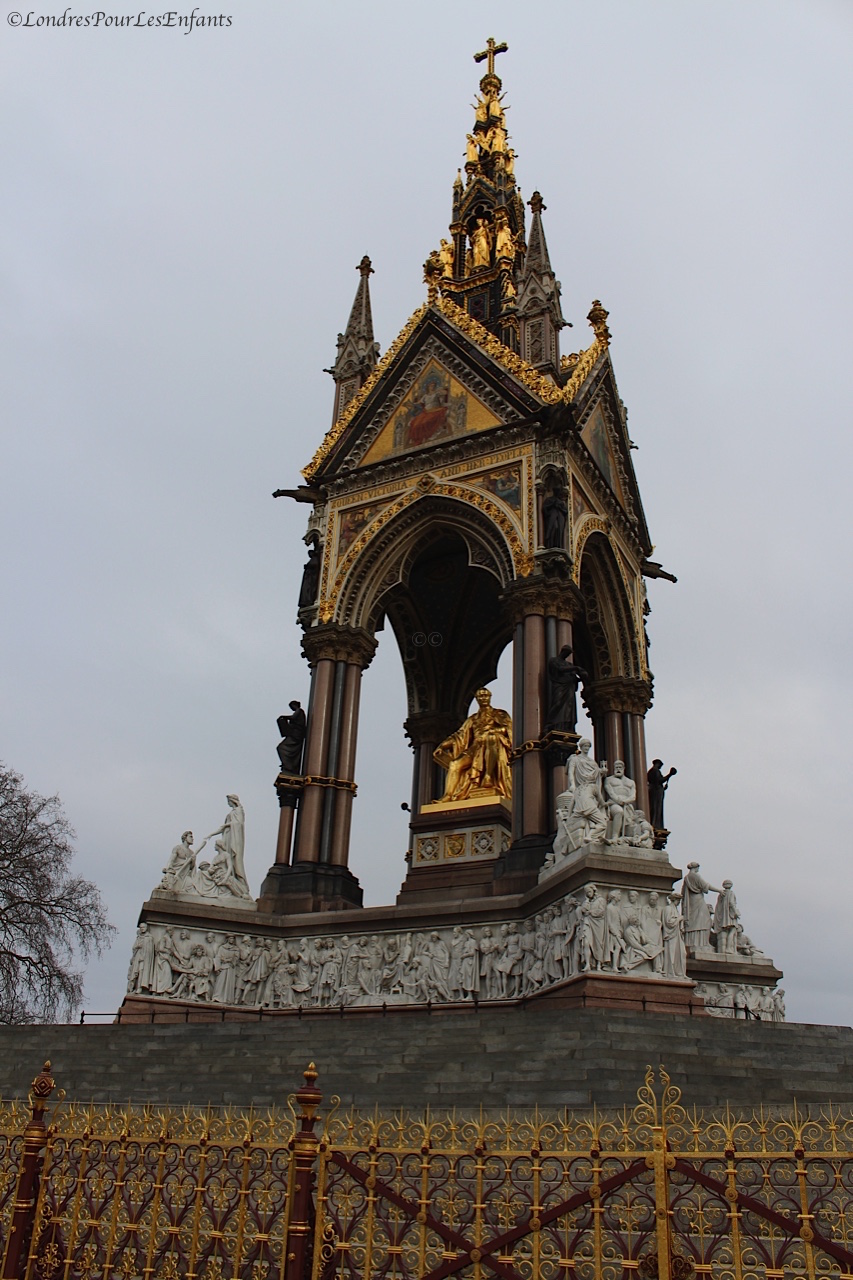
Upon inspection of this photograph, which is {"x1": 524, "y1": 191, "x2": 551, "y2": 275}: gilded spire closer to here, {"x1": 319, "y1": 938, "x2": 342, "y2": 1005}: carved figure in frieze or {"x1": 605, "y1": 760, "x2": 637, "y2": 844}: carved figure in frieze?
{"x1": 605, "y1": 760, "x2": 637, "y2": 844}: carved figure in frieze

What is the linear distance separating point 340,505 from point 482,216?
11845 mm

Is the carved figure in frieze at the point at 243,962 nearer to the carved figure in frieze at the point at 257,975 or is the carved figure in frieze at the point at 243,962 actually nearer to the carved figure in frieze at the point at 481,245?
the carved figure in frieze at the point at 257,975

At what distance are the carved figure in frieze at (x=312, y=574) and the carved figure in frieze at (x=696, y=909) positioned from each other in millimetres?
8841

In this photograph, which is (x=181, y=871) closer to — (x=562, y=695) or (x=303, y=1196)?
(x=562, y=695)

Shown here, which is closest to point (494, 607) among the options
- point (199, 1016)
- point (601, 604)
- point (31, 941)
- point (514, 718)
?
point (601, 604)

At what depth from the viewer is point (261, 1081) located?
34.2 feet

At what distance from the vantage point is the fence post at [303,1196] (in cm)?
485

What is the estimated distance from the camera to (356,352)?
77.2ft

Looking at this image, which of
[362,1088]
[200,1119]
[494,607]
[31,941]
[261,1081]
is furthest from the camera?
[31,941]

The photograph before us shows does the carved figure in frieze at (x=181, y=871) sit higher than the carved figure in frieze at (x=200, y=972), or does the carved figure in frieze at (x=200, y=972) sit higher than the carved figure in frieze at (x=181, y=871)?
the carved figure in frieze at (x=181, y=871)

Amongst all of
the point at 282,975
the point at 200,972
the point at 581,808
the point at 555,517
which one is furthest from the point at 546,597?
the point at 200,972

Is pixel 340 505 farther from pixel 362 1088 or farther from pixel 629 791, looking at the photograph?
pixel 362 1088

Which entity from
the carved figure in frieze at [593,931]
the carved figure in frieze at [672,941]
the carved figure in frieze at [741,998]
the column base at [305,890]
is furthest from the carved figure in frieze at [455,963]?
the carved figure in frieze at [741,998]

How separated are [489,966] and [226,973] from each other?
4363 mm
